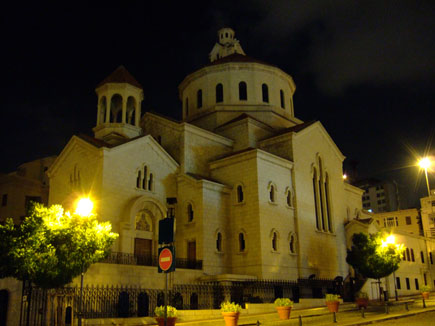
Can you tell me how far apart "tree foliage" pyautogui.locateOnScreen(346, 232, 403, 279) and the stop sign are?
21628 millimetres

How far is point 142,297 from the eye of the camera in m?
21.2

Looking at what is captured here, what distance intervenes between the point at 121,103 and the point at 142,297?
17102 mm

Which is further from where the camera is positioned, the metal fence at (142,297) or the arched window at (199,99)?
the arched window at (199,99)

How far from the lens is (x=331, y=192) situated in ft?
122

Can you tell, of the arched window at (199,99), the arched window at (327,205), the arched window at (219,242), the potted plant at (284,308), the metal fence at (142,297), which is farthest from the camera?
the arched window at (199,99)

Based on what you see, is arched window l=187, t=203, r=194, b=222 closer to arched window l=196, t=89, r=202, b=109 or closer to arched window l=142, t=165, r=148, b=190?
arched window l=142, t=165, r=148, b=190

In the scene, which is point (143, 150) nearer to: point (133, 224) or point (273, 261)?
point (133, 224)

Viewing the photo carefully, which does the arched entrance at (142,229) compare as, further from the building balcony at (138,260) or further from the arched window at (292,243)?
the arched window at (292,243)

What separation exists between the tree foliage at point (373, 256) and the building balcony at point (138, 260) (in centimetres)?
1137

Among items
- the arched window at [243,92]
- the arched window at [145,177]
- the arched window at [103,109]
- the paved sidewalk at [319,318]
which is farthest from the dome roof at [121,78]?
the paved sidewalk at [319,318]

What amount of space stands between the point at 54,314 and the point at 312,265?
2059cm

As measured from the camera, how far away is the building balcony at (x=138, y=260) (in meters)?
24.1

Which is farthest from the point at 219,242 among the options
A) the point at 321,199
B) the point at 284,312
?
the point at 321,199

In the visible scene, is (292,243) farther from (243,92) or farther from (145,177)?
(243,92)
